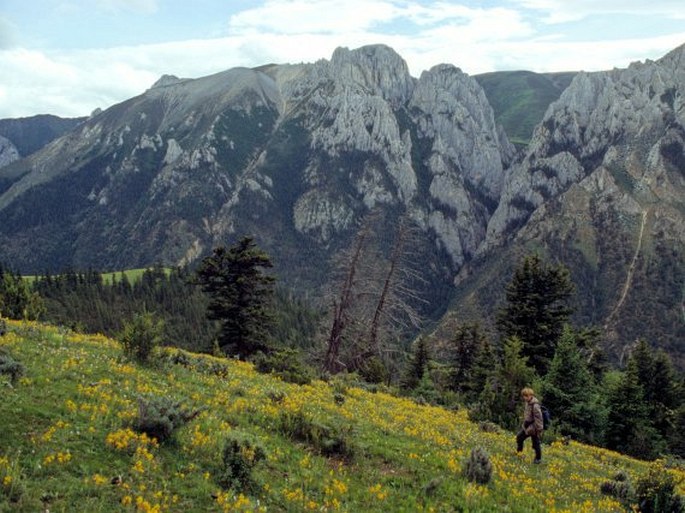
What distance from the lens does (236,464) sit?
9.86 metres

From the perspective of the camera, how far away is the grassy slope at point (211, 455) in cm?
859

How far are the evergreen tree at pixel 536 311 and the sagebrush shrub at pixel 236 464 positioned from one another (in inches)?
1402

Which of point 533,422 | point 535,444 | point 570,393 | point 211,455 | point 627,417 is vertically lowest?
point 627,417

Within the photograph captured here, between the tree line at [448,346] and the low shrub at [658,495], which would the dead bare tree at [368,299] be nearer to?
the tree line at [448,346]

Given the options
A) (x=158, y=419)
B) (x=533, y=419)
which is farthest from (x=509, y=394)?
(x=158, y=419)

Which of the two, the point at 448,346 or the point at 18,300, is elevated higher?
the point at 18,300

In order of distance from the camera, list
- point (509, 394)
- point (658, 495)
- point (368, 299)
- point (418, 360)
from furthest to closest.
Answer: point (418, 360), point (368, 299), point (509, 394), point (658, 495)

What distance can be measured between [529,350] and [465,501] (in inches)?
1356

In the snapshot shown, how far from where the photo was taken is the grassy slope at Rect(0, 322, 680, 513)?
8.59 meters

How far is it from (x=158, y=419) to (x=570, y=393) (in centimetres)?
2846

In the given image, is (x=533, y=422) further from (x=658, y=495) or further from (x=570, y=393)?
(x=570, y=393)

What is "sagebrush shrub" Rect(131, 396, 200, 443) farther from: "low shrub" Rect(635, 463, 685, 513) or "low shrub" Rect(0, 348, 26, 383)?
"low shrub" Rect(635, 463, 685, 513)

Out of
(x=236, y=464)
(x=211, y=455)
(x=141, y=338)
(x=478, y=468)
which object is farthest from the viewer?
(x=141, y=338)

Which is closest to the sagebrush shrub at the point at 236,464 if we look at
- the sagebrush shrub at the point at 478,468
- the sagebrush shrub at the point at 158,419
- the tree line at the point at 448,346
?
the sagebrush shrub at the point at 158,419
